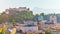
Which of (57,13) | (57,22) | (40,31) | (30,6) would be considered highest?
(30,6)

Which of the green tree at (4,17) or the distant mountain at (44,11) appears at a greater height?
the distant mountain at (44,11)

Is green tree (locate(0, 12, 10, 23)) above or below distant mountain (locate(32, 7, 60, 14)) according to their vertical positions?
below

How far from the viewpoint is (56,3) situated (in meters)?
2.05

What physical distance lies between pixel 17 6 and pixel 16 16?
0.55 ft

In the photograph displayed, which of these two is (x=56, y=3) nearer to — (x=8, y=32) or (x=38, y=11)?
(x=38, y=11)

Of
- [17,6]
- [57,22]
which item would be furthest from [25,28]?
[57,22]

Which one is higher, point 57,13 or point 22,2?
point 22,2

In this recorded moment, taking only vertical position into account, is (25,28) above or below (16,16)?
below

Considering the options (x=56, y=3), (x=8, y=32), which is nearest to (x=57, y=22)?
(x=56, y=3)

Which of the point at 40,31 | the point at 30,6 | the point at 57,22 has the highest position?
the point at 30,6

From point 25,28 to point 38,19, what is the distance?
253 millimetres

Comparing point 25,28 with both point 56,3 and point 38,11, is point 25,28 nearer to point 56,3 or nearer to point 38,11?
point 38,11

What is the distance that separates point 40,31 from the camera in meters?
2.03

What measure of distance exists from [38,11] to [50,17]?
0.71ft
